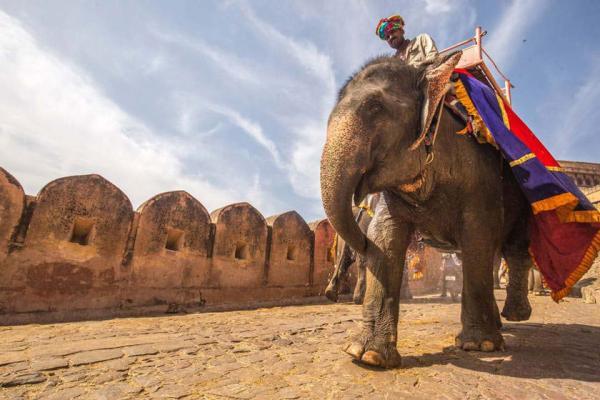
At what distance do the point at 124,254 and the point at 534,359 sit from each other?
7.04 meters

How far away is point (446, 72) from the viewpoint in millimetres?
2506

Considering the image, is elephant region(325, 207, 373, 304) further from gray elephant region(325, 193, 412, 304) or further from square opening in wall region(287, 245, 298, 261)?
square opening in wall region(287, 245, 298, 261)

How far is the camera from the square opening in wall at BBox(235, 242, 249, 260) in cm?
898

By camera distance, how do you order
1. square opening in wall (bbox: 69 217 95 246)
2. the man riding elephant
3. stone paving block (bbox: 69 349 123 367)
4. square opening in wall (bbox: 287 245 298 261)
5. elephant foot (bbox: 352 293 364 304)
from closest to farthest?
stone paving block (bbox: 69 349 123 367) → the man riding elephant → square opening in wall (bbox: 69 217 95 246) → elephant foot (bbox: 352 293 364 304) → square opening in wall (bbox: 287 245 298 261)

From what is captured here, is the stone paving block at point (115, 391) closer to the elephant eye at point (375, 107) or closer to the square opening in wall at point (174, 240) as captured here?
the elephant eye at point (375, 107)

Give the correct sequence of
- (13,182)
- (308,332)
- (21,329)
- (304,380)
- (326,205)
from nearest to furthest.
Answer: (304,380), (326,205), (308,332), (21,329), (13,182)

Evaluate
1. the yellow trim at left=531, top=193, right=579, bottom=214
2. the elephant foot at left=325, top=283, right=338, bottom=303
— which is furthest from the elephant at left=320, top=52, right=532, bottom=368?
the elephant foot at left=325, top=283, right=338, bottom=303

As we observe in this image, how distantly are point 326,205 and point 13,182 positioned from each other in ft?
21.5

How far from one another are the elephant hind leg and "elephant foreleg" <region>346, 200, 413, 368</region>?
146cm

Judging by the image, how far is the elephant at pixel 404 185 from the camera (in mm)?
2232

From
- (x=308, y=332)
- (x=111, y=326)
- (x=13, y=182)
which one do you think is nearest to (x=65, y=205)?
(x=13, y=182)

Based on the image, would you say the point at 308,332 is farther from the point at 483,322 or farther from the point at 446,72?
the point at 446,72

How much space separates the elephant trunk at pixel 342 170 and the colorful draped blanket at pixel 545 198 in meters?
1.25

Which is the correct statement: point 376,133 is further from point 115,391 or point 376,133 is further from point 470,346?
point 115,391
